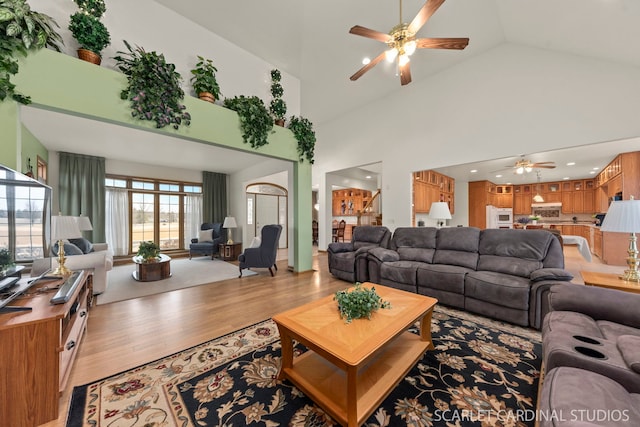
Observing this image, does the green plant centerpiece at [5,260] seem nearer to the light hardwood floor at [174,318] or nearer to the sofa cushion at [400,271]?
the light hardwood floor at [174,318]

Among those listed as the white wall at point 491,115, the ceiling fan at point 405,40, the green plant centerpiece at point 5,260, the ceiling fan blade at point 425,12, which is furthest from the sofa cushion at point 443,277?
the green plant centerpiece at point 5,260

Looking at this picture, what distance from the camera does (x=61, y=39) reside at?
A: 8.04 ft

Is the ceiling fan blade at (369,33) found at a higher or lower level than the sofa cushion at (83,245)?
higher

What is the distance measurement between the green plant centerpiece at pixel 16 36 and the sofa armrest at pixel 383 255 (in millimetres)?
4322

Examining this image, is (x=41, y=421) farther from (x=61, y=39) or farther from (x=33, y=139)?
(x=33, y=139)

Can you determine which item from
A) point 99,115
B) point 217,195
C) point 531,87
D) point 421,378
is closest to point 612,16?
point 531,87

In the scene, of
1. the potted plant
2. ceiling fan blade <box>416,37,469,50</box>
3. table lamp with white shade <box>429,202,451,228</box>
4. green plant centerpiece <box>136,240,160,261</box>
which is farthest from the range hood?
the potted plant

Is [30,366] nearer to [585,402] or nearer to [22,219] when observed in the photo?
[22,219]

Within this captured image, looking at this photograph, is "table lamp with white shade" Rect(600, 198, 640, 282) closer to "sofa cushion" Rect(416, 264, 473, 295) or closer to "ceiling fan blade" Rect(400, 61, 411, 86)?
"sofa cushion" Rect(416, 264, 473, 295)

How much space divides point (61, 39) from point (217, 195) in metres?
5.61

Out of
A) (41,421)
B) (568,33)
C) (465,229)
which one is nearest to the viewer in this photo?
(41,421)

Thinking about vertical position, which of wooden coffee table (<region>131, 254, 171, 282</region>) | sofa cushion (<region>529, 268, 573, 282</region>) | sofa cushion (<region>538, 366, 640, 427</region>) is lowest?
wooden coffee table (<region>131, 254, 171, 282</region>)

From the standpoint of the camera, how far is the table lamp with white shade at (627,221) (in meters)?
1.86

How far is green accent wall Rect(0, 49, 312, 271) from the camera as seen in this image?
222 cm
